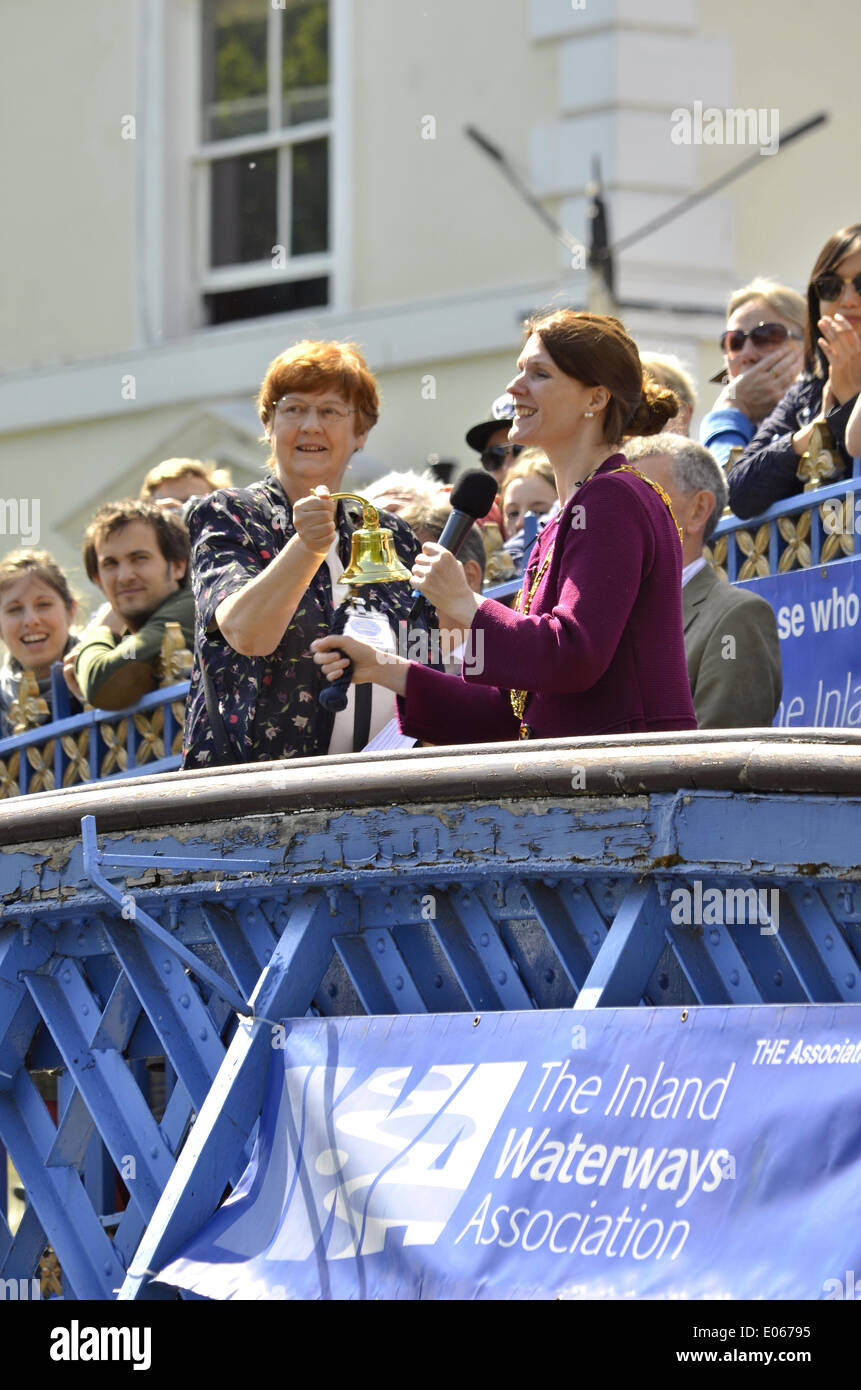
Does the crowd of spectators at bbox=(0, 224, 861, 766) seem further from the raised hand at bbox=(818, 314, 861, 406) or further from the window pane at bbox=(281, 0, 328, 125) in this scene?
the window pane at bbox=(281, 0, 328, 125)

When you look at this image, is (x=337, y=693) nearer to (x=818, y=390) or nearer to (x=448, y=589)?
(x=448, y=589)

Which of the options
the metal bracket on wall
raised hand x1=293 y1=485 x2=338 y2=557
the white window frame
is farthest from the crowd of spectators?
the white window frame

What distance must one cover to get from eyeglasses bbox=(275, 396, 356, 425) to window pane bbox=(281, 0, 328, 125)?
987 cm

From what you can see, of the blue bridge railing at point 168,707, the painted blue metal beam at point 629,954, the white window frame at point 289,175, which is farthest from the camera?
the white window frame at point 289,175

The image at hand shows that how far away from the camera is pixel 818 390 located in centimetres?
610

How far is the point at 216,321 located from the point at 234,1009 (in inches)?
443

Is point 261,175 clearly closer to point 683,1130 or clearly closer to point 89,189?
point 89,189

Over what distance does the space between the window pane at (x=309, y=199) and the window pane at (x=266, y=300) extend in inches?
8.9

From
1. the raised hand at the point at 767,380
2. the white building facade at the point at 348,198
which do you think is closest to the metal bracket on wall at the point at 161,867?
the raised hand at the point at 767,380

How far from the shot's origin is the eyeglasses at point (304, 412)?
4.57 m

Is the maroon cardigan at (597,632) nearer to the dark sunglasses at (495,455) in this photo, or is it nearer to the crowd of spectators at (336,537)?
the crowd of spectators at (336,537)

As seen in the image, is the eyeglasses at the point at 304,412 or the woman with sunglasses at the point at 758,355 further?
the woman with sunglasses at the point at 758,355

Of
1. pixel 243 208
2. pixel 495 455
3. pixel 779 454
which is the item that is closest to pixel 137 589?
pixel 495 455

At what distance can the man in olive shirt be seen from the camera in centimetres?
712
